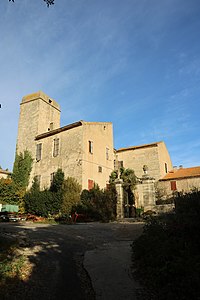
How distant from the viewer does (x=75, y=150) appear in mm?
22266

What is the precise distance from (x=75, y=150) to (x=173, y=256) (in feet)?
60.3

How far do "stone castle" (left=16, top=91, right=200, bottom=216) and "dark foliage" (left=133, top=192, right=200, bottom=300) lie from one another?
11.2 metres

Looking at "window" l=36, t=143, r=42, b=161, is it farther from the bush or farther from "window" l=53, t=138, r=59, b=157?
the bush

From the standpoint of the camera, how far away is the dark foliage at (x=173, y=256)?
3665 millimetres

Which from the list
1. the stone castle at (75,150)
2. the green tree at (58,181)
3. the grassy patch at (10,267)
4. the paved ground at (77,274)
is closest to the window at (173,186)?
the stone castle at (75,150)

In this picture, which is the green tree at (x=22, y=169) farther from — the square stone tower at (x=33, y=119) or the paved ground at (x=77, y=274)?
the paved ground at (x=77, y=274)

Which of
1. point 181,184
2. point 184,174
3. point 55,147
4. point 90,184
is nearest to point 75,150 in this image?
point 55,147

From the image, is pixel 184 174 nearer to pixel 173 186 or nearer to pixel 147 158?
pixel 173 186

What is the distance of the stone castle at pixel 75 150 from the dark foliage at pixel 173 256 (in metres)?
11.2

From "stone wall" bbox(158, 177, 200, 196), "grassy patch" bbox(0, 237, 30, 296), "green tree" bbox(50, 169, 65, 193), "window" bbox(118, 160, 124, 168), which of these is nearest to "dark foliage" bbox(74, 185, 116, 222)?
"green tree" bbox(50, 169, 65, 193)

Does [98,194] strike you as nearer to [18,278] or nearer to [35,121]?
[35,121]

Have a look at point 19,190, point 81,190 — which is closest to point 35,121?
point 19,190

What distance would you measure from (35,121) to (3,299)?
24224 mm

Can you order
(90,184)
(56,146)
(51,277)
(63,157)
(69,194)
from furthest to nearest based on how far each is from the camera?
(56,146) < (63,157) < (90,184) < (69,194) < (51,277)
